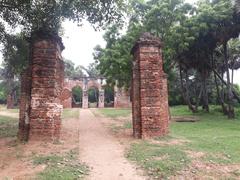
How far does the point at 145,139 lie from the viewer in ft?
33.6

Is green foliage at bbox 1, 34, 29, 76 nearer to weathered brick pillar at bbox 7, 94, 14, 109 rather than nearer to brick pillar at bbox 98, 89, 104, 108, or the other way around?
weathered brick pillar at bbox 7, 94, 14, 109

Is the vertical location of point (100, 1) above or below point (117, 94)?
above

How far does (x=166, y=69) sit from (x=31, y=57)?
10996 millimetres

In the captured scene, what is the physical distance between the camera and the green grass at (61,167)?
19.8ft

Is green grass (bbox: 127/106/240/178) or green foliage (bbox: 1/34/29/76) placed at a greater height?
green foliage (bbox: 1/34/29/76)

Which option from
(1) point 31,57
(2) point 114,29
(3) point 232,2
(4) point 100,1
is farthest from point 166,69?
(1) point 31,57

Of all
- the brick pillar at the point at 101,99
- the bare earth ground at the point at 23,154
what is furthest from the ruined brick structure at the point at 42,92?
the brick pillar at the point at 101,99

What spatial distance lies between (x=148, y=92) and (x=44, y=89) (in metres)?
3.28

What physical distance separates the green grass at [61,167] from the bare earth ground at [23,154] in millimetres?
177

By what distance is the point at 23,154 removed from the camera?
Answer: 7.88 meters

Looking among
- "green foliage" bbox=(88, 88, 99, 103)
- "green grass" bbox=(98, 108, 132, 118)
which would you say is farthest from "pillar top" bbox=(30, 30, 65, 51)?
"green foliage" bbox=(88, 88, 99, 103)

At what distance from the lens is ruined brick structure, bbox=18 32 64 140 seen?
9.40 metres

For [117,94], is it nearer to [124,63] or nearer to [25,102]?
[124,63]

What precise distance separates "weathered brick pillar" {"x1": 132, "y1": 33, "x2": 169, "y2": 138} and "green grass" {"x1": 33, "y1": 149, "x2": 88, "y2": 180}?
3.09 m
